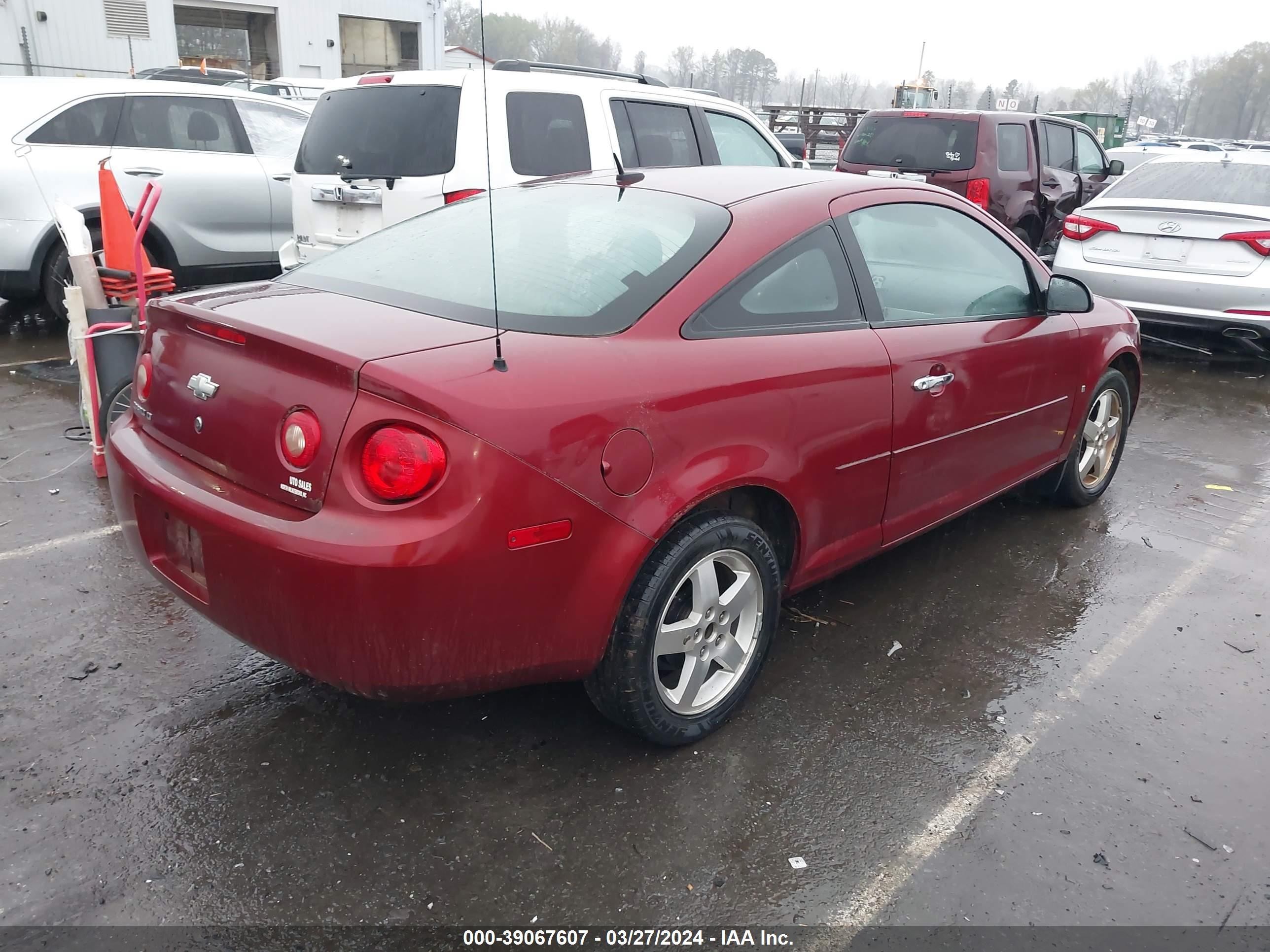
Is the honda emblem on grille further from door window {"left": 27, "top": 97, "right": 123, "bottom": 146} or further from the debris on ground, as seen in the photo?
door window {"left": 27, "top": 97, "right": 123, "bottom": 146}

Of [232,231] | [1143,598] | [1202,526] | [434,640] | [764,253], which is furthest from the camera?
[232,231]

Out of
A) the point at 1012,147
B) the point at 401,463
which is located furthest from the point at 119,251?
the point at 1012,147

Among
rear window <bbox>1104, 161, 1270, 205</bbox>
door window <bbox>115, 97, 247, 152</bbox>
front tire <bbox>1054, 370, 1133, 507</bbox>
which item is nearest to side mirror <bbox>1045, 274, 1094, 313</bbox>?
front tire <bbox>1054, 370, 1133, 507</bbox>

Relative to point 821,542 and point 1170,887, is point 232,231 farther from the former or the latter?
point 1170,887

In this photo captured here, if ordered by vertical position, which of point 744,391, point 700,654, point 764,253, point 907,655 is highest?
point 764,253

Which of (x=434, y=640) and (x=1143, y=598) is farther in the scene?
(x=1143, y=598)

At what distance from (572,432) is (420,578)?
1.63 feet

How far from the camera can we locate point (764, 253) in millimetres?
2980

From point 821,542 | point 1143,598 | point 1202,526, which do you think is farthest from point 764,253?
point 1202,526

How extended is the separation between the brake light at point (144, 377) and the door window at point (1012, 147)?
928cm

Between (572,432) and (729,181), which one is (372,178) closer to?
(729,181)

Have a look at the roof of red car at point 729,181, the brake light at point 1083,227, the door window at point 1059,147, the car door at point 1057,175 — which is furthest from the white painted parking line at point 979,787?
the door window at point 1059,147

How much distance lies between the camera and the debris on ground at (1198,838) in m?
2.59

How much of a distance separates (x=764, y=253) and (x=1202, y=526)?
3.09 m
